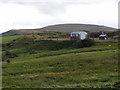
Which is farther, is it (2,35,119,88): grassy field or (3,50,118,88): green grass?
(3,50,118,88): green grass

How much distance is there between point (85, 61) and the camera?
39656 millimetres

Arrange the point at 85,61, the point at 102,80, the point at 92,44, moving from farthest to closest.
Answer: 1. the point at 92,44
2. the point at 85,61
3. the point at 102,80

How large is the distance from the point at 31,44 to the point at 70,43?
58.5ft

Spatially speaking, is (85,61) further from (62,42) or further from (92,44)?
(62,42)

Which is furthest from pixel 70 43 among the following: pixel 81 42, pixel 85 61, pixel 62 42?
pixel 85 61

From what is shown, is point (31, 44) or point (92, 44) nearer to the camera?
point (92, 44)

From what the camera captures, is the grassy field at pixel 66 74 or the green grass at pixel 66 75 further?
the green grass at pixel 66 75

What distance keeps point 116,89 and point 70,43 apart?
70591 mm

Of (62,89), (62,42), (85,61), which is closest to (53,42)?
(62,42)

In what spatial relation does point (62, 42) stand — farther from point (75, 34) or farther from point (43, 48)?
point (75, 34)

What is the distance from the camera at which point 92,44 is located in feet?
249

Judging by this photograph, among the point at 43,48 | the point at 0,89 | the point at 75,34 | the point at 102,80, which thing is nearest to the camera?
the point at 0,89

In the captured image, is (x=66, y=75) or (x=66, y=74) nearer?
(x=66, y=75)

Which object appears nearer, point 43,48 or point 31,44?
point 43,48
